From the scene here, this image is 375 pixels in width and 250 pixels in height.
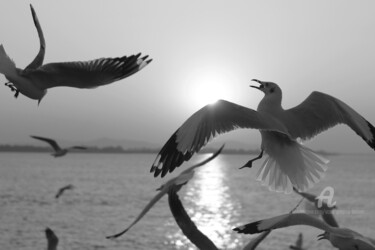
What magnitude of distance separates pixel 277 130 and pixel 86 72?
0.95 meters

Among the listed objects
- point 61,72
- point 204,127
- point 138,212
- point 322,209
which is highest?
point 61,72

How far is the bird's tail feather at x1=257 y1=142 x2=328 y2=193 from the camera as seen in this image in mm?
4297

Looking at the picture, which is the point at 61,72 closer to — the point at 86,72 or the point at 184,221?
the point at 86,72

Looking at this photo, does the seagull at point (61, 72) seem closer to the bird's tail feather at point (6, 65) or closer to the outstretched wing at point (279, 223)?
the bird's tail feather at point (6, 65)

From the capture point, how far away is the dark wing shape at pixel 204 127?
2.84m

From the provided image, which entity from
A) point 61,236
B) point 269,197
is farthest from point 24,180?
point 61,236

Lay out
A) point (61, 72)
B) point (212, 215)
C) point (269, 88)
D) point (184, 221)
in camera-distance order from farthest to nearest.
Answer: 1. point (212, 215)
2. point (269, 88)
3. point (61, 72)
4. point (184, 221)

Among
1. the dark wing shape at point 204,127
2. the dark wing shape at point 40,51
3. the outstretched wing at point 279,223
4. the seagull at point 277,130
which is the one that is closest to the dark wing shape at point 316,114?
the seagull at point 277,130

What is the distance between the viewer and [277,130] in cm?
316

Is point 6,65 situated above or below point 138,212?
above

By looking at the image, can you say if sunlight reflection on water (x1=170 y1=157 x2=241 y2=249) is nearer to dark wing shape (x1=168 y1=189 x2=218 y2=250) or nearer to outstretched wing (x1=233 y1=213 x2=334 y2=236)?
outstretched wing (x1=233 y1=213 x2=334 y2=236)

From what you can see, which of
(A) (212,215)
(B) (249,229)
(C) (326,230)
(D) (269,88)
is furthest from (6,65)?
(A) (212,215)

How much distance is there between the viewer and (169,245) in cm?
3597

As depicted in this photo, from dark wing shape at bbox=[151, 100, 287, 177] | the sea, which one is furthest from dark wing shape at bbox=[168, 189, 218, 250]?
the sea
